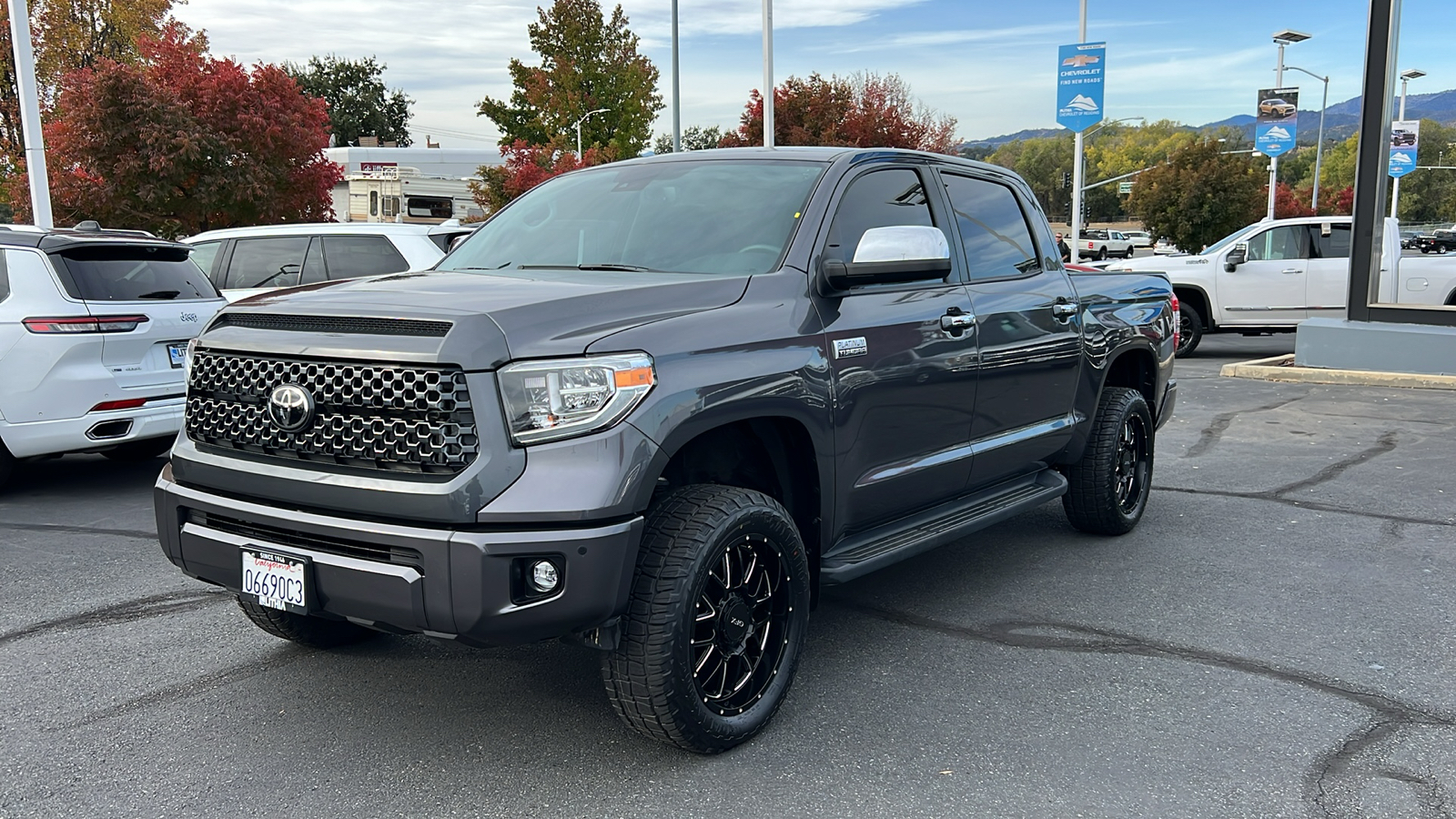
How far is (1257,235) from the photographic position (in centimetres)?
1501

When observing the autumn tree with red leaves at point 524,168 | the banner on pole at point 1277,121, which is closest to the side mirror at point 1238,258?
the banner on pole at point 1277,121

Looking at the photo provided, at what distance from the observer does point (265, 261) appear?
9.52 metres

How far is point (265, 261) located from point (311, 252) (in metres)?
0.49

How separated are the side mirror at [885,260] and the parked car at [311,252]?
5767 mm

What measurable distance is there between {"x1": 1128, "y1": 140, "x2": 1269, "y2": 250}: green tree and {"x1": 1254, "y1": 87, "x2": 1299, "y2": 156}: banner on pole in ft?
19.9

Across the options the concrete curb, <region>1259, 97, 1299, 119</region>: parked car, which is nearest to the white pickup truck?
the concrete curb

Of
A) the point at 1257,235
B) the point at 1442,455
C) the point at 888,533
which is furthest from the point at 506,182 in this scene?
the point at 888,533

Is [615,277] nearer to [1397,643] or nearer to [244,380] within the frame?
[244,380]

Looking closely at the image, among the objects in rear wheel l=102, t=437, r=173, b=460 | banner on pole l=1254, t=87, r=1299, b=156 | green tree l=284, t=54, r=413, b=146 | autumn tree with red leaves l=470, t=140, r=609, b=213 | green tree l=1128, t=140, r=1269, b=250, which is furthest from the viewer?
green tree l=284, t=54, r=413, b=146

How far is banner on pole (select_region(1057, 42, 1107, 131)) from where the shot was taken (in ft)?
67.6

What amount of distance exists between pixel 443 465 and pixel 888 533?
1.87 m

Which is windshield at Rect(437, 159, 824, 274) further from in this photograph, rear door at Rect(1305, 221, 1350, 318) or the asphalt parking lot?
rear door at Rect(1305, 221, 1350, 318)

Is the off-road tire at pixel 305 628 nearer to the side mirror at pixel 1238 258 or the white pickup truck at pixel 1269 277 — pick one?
the white pickup truck at pixel 1269 277

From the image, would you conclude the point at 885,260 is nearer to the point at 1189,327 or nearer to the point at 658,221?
the point at 658,221
